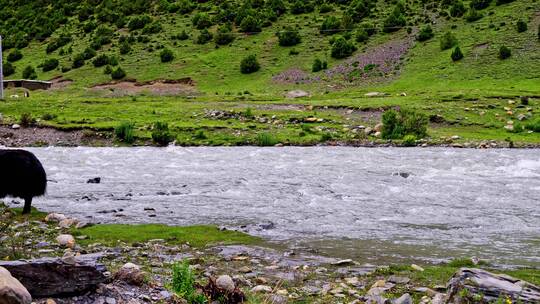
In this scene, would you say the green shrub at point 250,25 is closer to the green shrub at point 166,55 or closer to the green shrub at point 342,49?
the green shrub at point 166,55

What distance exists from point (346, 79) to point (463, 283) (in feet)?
198

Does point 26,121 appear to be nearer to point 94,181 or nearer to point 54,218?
point 94,181

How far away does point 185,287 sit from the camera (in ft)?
28.7

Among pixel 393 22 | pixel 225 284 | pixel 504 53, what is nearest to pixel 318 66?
pixel 393 22

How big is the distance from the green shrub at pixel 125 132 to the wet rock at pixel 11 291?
33.0 metres

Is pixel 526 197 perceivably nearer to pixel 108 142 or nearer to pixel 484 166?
pixel 484 166

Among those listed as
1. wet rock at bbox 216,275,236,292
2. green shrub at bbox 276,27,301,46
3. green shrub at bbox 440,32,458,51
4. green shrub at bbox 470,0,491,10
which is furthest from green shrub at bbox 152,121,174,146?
green shrub at bbox 470,0,491,10

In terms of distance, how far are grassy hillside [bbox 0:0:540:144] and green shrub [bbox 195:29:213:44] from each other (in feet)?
0.83

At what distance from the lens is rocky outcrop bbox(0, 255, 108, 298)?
7.66 m

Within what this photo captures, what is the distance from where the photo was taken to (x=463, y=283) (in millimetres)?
8805

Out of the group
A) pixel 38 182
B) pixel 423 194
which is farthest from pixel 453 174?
pixel 38 182

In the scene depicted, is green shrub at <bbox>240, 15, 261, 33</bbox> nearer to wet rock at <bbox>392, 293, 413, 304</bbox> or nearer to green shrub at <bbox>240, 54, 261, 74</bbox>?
green shrub at <bbox>240, 54, 261, 74</bbox>

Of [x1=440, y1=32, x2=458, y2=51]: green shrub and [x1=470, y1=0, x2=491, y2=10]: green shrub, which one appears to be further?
[x1=470, y1=0, x2=491, y2=10]: green shrub

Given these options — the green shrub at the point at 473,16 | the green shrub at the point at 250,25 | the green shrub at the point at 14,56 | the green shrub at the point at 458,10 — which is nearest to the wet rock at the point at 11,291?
the green shrub at the point at 473,16
